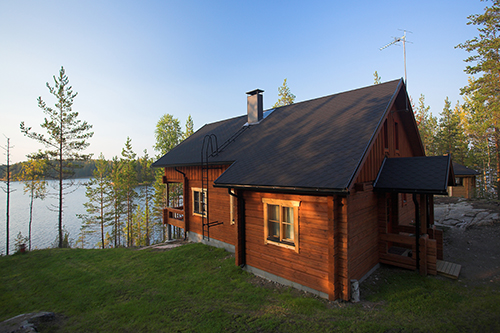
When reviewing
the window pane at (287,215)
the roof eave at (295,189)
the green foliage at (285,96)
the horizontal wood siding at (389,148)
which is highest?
the green foliage at (285,96)

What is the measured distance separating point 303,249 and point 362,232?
197 cm

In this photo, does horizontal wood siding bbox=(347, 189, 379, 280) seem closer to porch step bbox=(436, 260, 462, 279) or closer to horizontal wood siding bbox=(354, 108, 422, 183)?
horizontal wood siding bbox=(354, 108, 422, 183)

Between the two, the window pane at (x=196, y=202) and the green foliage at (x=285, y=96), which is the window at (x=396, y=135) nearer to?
the window pane at (x=196, y=202)

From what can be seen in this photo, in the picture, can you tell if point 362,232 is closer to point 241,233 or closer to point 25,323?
point 241,233

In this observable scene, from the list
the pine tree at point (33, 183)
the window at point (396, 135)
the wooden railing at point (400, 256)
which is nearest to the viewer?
the wooden railing at point (400, 256)

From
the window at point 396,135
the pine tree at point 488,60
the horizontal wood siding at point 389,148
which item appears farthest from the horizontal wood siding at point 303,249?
the pine tree at point 488,60

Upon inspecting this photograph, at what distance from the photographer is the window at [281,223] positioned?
21.7 ft

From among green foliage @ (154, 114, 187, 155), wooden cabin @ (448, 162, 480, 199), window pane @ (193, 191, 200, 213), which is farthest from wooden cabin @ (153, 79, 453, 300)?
green foliage @ (154, 114, 187, 155)

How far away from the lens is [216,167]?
11.0 m

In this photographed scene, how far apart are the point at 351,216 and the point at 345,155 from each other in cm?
175

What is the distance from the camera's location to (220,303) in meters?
6.14

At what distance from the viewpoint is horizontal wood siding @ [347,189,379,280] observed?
249 inches

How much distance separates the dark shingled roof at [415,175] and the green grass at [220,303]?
2764 mm

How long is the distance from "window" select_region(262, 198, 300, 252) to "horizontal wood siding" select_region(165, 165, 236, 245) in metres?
3.18
